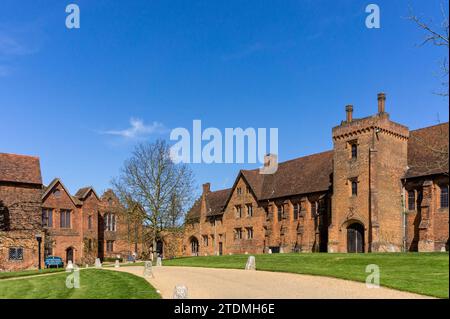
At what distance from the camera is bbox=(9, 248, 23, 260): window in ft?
147

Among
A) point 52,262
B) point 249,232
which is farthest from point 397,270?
point 249,232

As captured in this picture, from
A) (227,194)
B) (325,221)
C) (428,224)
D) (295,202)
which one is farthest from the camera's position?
(227,194)

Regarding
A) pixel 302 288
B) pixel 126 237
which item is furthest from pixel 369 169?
pixel 126 237

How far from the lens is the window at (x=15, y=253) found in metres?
44.8

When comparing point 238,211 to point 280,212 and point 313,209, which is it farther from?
point 313,209

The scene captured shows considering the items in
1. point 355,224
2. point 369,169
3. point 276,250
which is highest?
point 369,169

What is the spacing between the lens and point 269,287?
64.1 feet

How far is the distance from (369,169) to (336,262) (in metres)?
14.2

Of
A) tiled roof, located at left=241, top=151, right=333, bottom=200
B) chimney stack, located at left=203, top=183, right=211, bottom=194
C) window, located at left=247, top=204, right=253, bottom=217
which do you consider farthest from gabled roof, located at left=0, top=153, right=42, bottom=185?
chimney stack, located at left=203, top=183, right=211, bottom=194

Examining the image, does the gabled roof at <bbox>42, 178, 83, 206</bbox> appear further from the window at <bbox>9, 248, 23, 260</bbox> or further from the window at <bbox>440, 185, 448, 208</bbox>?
the window at <bbox>440, 185, 448, 208</bbox>

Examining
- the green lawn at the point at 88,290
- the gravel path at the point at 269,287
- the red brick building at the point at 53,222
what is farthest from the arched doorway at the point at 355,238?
the green lawn at the point at 88,290

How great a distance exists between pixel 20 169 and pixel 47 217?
25.6 feet

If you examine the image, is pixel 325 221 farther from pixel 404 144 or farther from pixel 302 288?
pixel 302 288
